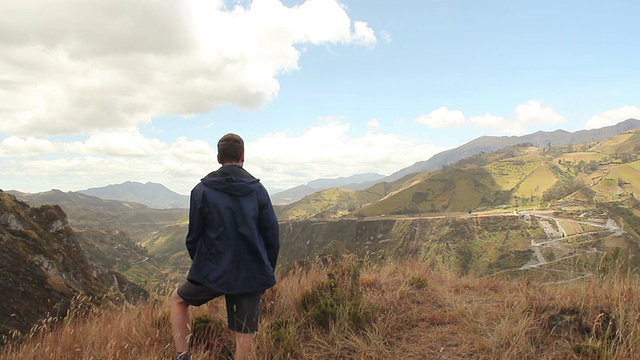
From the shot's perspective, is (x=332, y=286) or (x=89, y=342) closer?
(x=89, y=342)

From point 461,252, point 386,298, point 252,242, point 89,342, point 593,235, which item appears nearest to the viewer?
point 252,242

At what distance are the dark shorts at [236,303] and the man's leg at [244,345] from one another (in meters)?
0.04

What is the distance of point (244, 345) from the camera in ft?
10.2

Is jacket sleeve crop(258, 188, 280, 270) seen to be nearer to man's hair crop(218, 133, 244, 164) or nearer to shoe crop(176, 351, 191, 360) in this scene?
man's hair crop(218, 133, 244, 164)

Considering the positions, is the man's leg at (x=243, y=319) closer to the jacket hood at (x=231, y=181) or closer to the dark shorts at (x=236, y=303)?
the dark shorts at (x=236, y=303)

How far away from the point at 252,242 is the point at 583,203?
16132 cm

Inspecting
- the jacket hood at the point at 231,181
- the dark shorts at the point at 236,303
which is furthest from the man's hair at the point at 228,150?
the dark shorts at the point at 236,303

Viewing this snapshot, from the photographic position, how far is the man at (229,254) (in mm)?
3061

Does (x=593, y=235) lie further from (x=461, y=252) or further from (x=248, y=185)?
(x=248, y=185)

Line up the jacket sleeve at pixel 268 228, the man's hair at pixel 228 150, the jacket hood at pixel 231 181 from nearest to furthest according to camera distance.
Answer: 1. the jacket hood at pixel 231 181
2. the jacket sleeve at pixel 268 228
3. the man's hair at pixel 228 150

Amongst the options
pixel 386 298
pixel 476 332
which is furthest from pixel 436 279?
pixel 476 332

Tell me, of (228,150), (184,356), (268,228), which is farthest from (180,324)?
(228,150)

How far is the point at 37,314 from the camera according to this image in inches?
263

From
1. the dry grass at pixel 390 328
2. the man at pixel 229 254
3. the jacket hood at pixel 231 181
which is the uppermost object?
the jacket hood at pixel 231 181
